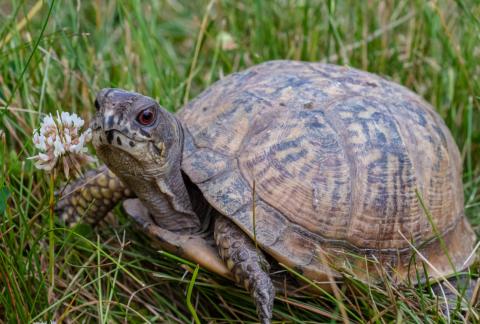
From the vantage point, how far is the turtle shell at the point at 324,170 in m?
2.02

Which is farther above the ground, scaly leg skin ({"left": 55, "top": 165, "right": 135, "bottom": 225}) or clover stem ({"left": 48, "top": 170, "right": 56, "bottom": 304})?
clover stem ({"left": 48, "top": 170, "right": 56, "bottom": 304})

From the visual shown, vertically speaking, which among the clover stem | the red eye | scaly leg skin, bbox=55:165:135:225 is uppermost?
the red eye

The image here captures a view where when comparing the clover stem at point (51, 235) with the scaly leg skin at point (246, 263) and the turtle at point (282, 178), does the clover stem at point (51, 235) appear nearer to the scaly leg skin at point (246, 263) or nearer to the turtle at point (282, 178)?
the turtle at point (282, 178)

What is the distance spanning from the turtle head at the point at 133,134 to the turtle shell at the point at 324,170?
14cm

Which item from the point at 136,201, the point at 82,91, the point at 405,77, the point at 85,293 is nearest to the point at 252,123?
the point at 136,201

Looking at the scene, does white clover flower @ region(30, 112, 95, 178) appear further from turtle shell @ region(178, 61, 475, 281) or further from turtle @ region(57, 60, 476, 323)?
turtle shell @ region(178, 61, 475, 281)

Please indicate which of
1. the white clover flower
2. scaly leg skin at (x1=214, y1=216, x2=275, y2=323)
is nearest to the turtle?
scaly leg skin at (x1=214, y1=216, x2=275, y2=323)

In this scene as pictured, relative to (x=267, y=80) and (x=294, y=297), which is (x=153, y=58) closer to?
(x=267, y=80)

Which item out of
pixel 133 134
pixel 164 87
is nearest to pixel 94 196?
pixel 133 134

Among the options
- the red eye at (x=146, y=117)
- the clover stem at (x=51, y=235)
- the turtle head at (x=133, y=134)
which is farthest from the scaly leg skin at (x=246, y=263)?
the clover stem at (x=51, y=235)

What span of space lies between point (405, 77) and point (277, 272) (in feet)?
5.65

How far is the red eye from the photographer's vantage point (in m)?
1.89

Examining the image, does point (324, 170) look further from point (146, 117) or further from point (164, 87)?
point (164, 87)

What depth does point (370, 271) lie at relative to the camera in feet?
6.98
